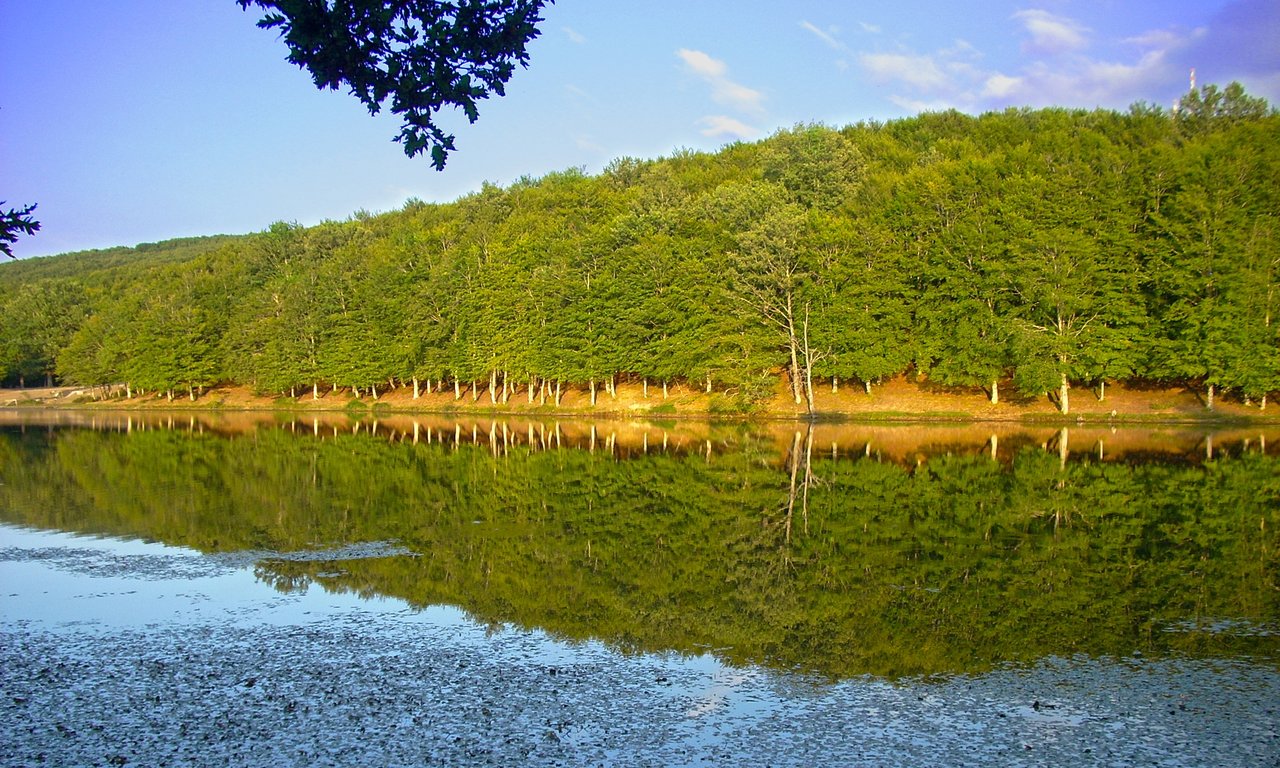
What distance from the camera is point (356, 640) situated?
13.3 m

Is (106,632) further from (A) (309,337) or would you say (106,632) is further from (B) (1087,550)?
(A) (309,337)

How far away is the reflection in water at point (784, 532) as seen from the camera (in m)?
13.5

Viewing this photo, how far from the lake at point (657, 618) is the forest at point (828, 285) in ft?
81.5

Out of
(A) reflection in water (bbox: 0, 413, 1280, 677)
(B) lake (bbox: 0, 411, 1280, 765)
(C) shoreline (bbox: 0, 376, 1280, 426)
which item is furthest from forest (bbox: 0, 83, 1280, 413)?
(B) lake (bbox: 0, 411, 1280, 765)

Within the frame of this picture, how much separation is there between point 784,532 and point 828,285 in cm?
4459

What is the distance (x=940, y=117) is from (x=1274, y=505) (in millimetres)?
90248

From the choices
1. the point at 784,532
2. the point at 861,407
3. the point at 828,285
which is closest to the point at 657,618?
the point at 784,532

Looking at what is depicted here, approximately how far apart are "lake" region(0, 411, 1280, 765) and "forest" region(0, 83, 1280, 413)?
24.8 meters

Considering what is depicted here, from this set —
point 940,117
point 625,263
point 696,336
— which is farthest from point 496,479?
point 940,117

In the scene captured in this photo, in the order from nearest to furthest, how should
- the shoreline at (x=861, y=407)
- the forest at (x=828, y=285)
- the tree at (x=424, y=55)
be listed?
the tree at (x=424, y=55)
the shoreline at (x=861, y=407)
the forest at (x=828, y=285)

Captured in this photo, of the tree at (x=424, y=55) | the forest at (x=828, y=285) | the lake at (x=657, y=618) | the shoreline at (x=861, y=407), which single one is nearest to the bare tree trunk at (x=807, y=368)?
the forest at (x=828, y=285)

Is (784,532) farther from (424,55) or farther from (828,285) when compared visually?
(828,285)

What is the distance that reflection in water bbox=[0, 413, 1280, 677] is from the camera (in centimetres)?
1353

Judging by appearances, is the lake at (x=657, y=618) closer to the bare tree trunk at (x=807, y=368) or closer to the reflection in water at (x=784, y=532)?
the reflection in water at (x=784, y=532)
